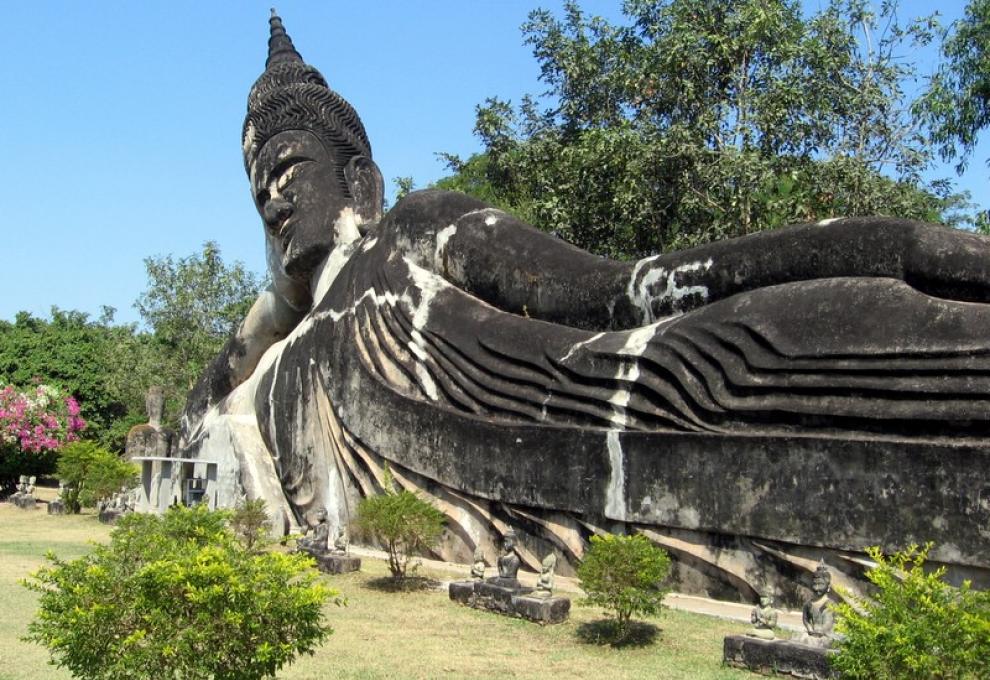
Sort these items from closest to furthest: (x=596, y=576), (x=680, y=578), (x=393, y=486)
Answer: (x=596, y=576), (x=680, y=578), (x=393, y=486)

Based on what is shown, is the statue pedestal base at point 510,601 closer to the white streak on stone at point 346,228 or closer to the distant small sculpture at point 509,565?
the distant small sculpture at point 509,565

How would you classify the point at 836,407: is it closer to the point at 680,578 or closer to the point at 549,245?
the point at 680,578

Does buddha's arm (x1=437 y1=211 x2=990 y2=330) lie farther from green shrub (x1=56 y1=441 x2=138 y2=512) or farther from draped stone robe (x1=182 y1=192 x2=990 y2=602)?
green shrub (x1=56 y1=441 x2=138 y2=512)

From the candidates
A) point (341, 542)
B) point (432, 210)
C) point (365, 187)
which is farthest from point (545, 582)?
point (365, 187)

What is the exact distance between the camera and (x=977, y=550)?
5.06 metres

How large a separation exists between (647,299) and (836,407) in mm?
1787

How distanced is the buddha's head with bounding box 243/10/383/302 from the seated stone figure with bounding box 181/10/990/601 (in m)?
0.45

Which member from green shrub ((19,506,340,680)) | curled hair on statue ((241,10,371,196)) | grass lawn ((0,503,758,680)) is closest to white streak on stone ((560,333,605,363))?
grass lawn ((0,503,758,680))

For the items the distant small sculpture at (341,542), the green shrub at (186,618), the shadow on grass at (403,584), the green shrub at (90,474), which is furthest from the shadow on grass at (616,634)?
the green shrub at (90,474)

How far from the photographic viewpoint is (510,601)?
19.5ft

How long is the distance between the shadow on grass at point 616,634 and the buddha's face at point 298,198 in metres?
5.72

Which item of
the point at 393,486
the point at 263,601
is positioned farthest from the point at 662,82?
the point at 263,601

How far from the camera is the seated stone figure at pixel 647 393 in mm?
5422

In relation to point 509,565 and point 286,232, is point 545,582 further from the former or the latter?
point 286,232
